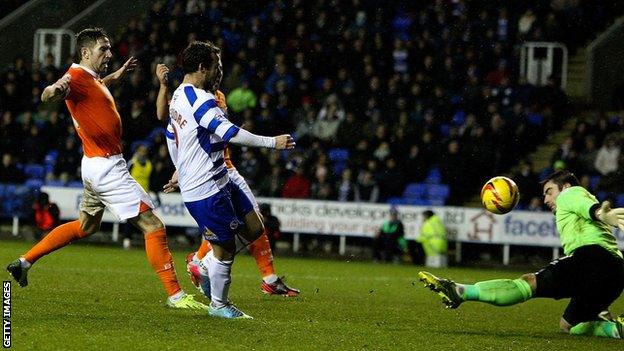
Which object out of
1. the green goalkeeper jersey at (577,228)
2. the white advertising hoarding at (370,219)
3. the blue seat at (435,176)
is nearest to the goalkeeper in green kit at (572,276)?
the green goalkeeper jersey at (577,228)

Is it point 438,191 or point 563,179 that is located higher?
point 563,179

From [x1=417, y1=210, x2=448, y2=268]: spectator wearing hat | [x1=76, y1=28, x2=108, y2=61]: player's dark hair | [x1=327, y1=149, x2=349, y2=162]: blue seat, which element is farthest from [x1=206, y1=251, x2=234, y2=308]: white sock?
[x1=327, y1=149, x2=349, y2=162]: blue seat

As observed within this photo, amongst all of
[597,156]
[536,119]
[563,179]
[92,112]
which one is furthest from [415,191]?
[92,112]

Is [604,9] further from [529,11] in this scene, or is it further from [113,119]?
[113,119]

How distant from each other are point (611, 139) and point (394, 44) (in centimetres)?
604

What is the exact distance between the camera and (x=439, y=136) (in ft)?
79.9

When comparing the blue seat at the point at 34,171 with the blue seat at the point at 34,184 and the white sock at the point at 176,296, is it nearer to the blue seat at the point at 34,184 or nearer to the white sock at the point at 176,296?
the blue seat at the point at 34,184

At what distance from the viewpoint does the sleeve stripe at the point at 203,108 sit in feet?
31.9

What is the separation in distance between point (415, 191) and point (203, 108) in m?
14.2

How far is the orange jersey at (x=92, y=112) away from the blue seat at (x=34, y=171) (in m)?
15.6

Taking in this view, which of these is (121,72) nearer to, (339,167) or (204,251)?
(204,251)

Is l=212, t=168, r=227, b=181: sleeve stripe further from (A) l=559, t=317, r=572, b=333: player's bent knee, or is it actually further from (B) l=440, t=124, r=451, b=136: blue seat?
(B) l=440, t=124, r=451, b=136: blue seat

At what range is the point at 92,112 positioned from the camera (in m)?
10.6

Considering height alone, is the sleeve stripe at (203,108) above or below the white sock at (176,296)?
above
